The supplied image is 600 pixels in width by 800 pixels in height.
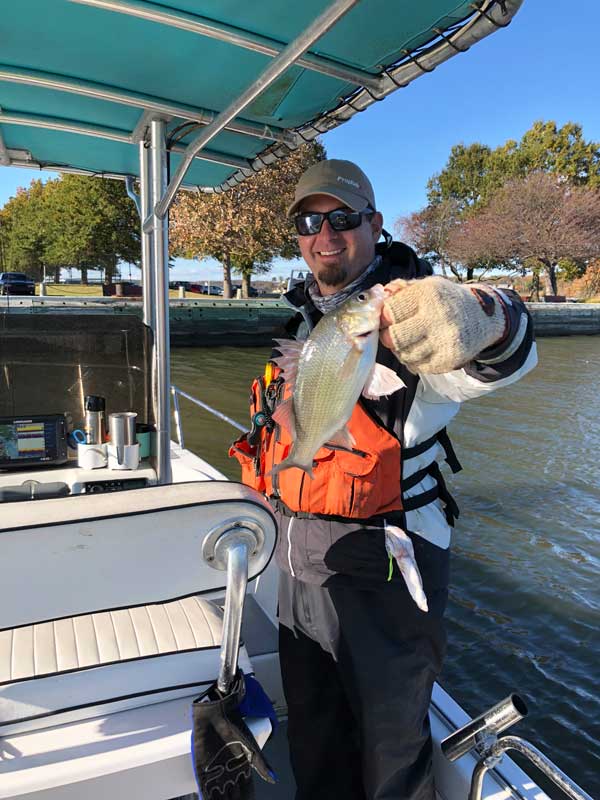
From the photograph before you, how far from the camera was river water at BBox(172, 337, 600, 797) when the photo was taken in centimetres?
489

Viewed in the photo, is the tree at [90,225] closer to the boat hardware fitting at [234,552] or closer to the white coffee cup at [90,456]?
the white coffee cup at [90,456]

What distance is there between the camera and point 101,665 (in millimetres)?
1933

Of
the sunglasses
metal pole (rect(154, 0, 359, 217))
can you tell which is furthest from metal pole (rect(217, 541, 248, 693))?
metal pole (rect(154, 0, 359, 217))

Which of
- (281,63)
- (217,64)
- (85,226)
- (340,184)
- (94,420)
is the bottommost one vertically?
(94,420)

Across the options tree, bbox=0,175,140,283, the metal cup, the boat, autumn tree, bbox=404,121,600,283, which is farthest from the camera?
autumn tree, bbox=404,121,600,283

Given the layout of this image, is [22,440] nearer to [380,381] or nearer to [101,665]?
[101,665]

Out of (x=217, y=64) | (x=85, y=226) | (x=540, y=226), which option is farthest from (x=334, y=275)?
(x=540, y=226)

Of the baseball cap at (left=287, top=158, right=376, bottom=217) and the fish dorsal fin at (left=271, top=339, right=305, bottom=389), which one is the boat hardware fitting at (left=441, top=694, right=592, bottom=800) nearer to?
the fish dorsal fin at (left=271, top=339, right=305, bottom=389)

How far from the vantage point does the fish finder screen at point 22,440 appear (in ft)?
11.6

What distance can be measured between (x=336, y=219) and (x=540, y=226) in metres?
45.8

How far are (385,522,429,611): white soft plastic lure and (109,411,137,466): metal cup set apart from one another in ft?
6.76

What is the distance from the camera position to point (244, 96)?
255 centimetres

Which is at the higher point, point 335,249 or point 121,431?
point 335,249

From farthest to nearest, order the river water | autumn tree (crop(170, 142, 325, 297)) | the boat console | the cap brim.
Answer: autumn tree (crop(170, 142, 325, 297))
the river water
the boat console
the cap brim
